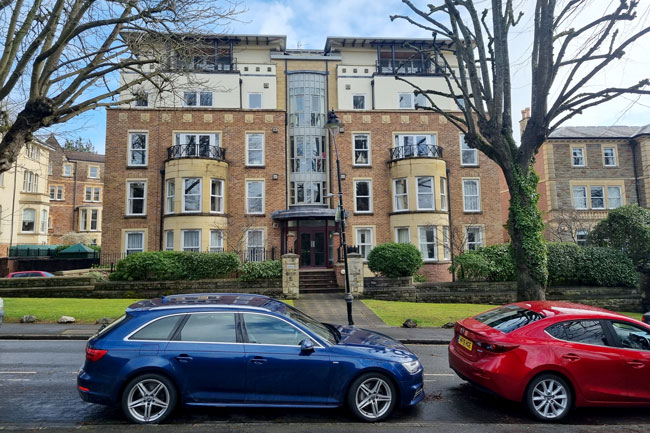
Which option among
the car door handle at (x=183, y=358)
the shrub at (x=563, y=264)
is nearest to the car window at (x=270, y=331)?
Result: the car door handle at (x=183, y=358)

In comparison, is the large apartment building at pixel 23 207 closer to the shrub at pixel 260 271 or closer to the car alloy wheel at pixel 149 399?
the shrub at pixel 260 271

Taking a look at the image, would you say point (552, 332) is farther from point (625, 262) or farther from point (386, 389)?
point (625, 262)

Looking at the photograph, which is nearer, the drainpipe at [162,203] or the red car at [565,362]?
the red car at [565,362]

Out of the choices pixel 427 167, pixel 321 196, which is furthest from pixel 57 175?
pixel 427 167

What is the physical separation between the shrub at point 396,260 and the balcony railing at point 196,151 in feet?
37.6

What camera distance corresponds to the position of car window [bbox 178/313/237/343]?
520 centimetres

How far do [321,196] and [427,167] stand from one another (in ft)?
22.4

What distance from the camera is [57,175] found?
169 ft

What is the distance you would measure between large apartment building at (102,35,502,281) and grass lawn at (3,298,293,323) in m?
7.03

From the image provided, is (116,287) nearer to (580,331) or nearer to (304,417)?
(304,417)

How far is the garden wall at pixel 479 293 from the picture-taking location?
17.4 m

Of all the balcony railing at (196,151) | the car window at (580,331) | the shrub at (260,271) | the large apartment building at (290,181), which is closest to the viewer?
the car window at (580,331)

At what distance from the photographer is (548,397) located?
539 cm

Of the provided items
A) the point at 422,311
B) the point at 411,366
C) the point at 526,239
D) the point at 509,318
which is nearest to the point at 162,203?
the point at 422,311
